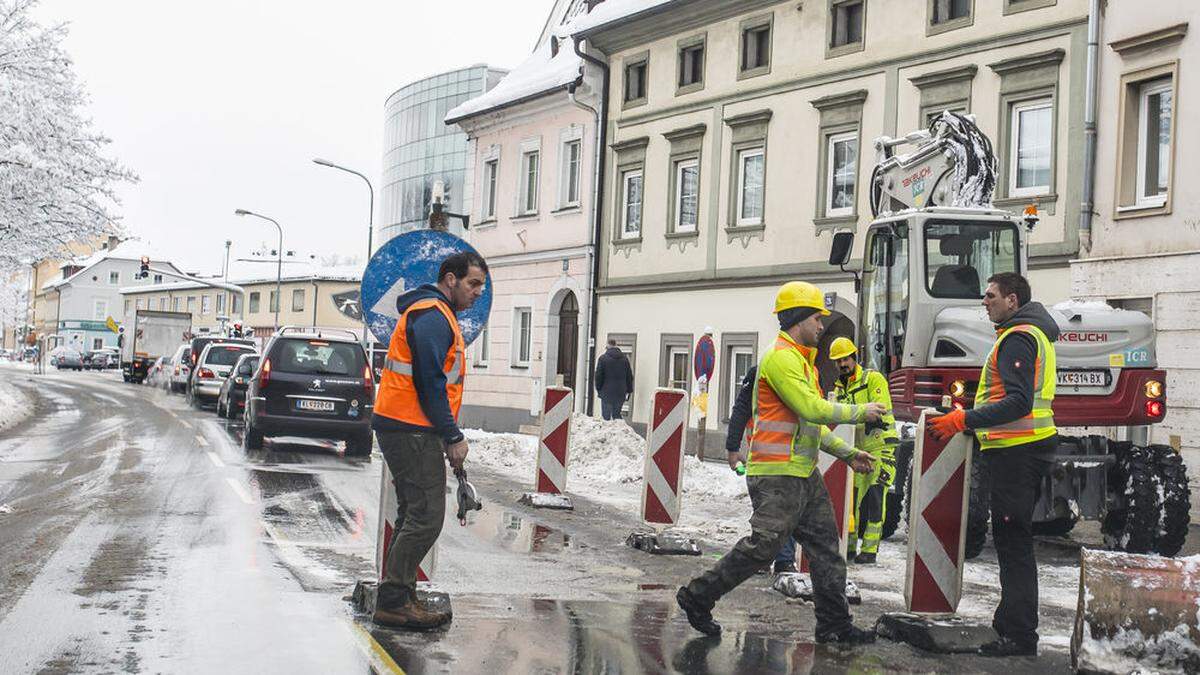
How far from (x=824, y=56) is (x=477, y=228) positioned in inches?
538

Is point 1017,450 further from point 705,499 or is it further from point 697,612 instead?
point 705,499

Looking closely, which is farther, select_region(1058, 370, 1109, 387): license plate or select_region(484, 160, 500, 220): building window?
select_region(484, 160, 500, 220): building window

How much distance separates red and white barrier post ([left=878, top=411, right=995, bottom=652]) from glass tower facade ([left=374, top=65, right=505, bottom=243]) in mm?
66413

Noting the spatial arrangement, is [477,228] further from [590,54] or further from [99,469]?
[99,469]

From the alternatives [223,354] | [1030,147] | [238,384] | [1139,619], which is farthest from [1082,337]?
[223,354]

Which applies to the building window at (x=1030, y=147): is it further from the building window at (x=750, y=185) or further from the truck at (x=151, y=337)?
the truck at (x=151, y=337)

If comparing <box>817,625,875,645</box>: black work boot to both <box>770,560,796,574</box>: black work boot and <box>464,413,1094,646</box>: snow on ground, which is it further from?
<box>770,560,796,574</box>: black work boot

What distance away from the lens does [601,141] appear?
98.4 feet

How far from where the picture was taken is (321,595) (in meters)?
8.14

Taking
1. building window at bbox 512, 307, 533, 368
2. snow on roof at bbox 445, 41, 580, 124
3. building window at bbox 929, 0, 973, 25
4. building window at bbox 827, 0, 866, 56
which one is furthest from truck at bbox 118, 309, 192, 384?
building window at bbox 929, 0, 973, 25

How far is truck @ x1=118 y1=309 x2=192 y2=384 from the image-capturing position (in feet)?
208

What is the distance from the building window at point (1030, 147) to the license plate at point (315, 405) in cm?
1036

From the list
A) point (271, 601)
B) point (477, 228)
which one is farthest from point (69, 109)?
point (271, 601)

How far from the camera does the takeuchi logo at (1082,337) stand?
11.6 meters
